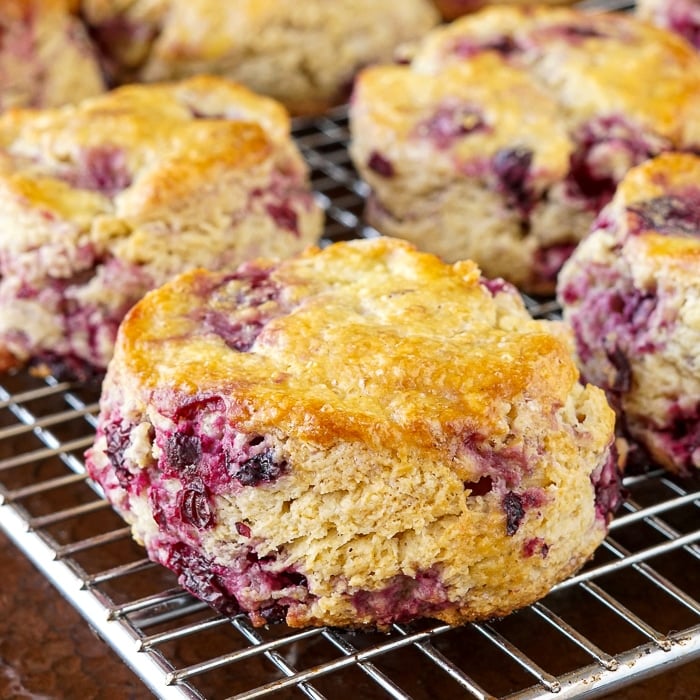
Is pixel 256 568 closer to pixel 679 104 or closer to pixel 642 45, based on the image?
pixel 679 104

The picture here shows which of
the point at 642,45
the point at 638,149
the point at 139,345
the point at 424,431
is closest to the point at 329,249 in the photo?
the point at 139,345

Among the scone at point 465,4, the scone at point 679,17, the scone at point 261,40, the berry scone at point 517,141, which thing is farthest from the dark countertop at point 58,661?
the scone at point 465,4

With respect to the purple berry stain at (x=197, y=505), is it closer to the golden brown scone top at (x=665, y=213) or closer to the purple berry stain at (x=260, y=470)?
the purple berry stain at (x=260, y=470)

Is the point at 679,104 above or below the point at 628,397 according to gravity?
above

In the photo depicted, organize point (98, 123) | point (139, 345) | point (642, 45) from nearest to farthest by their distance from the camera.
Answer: point (139, 345) → point (98, 123) → point (642, 45)

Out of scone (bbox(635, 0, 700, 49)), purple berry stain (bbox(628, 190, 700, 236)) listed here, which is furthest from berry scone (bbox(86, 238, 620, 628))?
scone (bbox(635, 0, 700, 49))

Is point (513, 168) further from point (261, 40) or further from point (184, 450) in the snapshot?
point (184, 450)
